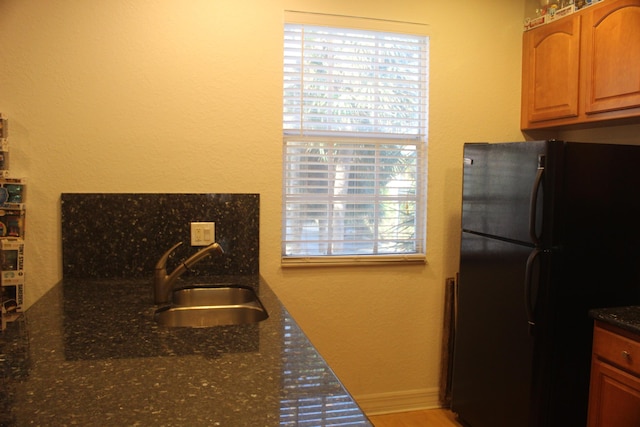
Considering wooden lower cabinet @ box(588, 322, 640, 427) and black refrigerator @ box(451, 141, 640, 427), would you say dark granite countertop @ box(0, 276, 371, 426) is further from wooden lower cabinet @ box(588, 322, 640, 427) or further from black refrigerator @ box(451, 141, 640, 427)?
wooden lower cabinet @ box(588, 322, 640, 427)

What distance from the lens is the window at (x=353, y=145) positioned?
2.58 metres

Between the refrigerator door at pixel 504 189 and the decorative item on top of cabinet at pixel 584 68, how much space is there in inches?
20.4

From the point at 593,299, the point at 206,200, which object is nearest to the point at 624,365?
the point at 593,299

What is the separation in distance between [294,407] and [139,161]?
175cm

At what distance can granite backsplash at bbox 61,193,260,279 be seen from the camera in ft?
7.50

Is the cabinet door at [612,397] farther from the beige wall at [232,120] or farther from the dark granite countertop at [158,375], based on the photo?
the dark granite countertop at [158,375]

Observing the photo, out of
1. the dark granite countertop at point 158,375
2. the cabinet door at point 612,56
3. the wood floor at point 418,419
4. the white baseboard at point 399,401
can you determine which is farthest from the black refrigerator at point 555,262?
the dark granite countertop at point 158,375

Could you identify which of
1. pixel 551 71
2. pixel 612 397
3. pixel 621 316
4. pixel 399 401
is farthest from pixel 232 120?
pixel 612 397

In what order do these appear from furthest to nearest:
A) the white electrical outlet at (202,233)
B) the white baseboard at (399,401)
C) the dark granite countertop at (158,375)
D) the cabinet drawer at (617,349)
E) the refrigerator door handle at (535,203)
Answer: the white baseboard at (399,401), the white electrical outlet at (202,233), the refrigerator door handle at (535,203), the cabinet drawer at (617,349), the dark granite countertop at (158,375)

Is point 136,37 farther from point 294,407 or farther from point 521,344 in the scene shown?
point 521,344

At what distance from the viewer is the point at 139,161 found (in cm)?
236

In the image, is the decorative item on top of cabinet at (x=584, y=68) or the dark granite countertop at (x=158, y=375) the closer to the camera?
the dark granite countertop at (x=158, y=375)

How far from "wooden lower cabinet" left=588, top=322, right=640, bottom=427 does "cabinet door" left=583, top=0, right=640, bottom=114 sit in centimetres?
104

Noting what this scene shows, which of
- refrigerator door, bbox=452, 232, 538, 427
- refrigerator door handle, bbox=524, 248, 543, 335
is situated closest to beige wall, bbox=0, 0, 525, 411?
refrigerator door, bbox=452, 232, 538, 427
